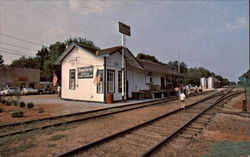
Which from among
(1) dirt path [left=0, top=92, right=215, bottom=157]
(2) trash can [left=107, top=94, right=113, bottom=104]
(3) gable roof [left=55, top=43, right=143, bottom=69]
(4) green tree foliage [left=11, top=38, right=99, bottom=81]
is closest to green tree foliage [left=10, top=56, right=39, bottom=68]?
(4) green tree foliage [left=11, top=38, right=99, bottom=81]

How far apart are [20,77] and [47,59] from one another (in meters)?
21.1

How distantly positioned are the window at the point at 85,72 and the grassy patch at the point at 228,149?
13968 millimetres

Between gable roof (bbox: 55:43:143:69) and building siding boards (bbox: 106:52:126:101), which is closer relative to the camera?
building siding boards (bbox: 106:52:126:101)

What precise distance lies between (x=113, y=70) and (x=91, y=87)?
2834 mm

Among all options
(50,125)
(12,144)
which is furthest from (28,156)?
(50,125)

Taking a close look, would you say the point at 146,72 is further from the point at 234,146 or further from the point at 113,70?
the point at 234,146

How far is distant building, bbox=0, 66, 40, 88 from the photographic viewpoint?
3536 centimetres

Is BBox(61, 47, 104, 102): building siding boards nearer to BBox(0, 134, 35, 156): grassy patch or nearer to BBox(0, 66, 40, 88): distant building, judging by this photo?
BBox(0, 134, 35, 156): grassy patch

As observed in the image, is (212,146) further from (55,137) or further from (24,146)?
(24,146)

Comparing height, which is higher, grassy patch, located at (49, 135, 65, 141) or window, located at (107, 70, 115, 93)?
window, located at (107, 70, 115, 93)

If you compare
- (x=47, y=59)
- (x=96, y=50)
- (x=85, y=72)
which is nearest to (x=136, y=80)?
(x=96, y=50)

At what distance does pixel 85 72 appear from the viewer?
18.0 metres

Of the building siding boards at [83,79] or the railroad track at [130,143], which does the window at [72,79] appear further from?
the railroad track at [130,143]

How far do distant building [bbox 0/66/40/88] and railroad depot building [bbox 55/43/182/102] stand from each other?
63.2ft
